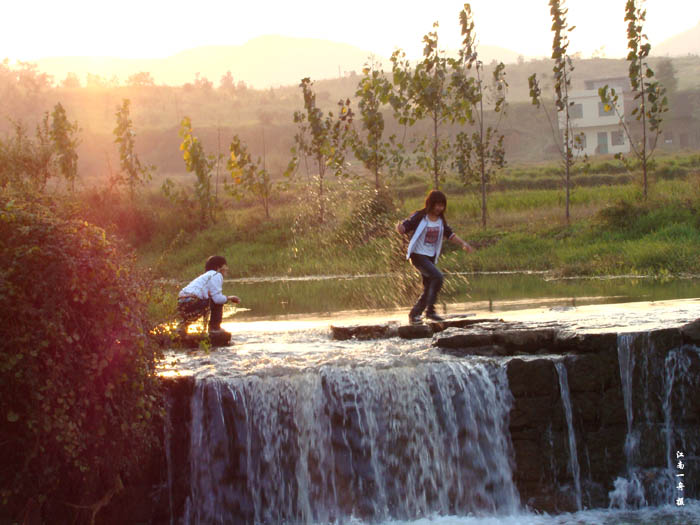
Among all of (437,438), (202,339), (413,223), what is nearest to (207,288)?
(202,339)

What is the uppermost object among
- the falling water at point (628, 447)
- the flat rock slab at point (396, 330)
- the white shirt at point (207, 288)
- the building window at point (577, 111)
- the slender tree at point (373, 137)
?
the building window at point (577, 111)

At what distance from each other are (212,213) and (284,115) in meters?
43.9

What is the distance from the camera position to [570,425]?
8570 mm

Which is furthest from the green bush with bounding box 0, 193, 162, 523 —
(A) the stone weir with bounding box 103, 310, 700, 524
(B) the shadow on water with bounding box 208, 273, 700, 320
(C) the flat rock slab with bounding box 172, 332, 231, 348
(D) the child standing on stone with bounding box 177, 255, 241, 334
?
(B) the shadow on water with bounding box 208, 273, 700, 320

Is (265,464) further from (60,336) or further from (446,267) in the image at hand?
(446,267)

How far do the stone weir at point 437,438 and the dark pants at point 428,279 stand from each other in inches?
105

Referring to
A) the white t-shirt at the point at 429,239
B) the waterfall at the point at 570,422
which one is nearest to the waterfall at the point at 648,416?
the waterfall at the point at 570,422

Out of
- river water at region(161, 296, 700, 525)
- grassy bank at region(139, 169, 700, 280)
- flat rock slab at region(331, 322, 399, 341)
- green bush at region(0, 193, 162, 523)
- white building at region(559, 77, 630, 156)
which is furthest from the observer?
white building at region(559, 77, 630, 156)

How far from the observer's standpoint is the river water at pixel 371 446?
8273 mm

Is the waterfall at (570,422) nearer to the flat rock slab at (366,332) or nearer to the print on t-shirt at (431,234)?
the flat rock slab at (366,332)

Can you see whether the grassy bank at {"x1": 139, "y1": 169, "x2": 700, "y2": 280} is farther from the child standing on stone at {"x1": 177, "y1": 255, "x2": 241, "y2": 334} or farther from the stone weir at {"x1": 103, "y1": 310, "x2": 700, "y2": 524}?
the stone weir at {"x1": 103, "y1": 310, "x2": 700, "y2": 524}

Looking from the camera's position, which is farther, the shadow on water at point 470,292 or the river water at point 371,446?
the shadow on water at point 470,292

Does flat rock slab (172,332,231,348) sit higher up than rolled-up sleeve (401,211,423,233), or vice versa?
rolled-up sleeve (401,211,423,233)

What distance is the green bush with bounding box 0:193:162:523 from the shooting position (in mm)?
6242
